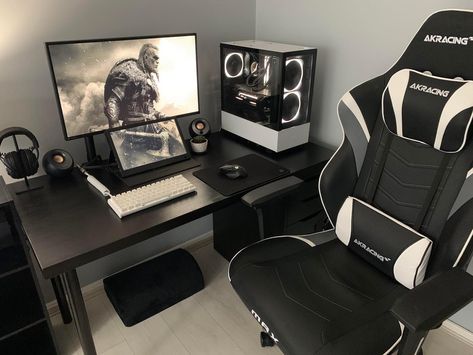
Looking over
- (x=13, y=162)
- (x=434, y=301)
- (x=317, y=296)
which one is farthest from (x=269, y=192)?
(x=13, y=162)

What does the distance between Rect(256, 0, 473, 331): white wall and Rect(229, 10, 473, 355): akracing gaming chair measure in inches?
12.4

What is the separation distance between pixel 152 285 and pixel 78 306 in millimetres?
645

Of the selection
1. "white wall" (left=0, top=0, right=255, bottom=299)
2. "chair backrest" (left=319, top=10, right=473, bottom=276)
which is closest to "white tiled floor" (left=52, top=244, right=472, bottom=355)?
"white wall" (left=0, top=0, right=255, bottom=299)

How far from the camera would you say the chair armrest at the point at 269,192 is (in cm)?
126

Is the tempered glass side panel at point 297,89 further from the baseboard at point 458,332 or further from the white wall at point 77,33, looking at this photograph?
the baseboard at point 458,332

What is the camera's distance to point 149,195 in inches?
51.3

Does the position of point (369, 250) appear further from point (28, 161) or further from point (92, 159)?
point (28, 161)

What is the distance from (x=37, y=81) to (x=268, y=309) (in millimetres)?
1198

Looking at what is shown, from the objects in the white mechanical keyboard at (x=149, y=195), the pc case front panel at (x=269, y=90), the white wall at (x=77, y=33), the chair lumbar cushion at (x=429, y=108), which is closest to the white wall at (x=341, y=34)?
the pc case front panel at (x=269, y=90)

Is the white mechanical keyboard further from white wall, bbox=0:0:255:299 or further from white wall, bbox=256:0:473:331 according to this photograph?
white wall, bbox=256:0:473:331

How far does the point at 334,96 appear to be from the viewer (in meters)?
1.78

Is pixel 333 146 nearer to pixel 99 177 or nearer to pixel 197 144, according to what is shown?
pixel 197 144

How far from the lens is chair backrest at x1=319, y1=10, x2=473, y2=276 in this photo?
3.54 ft

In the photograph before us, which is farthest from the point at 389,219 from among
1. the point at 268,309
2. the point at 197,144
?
the point at 197,144
